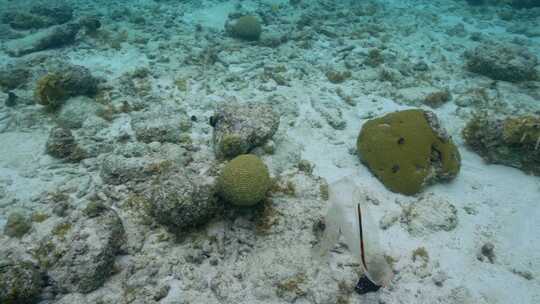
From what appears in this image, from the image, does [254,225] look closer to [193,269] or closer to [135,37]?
[193,269]

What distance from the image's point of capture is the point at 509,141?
5.63 meters

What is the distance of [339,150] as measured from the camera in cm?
624

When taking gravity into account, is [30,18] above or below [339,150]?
above

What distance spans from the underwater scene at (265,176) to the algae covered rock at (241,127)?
0.09ft

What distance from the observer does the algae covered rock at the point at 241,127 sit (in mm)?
5379

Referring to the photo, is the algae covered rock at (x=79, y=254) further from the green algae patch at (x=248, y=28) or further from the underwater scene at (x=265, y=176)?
the green algae patch at (x=248, y=28)

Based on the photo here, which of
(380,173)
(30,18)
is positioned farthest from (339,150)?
(30,18)

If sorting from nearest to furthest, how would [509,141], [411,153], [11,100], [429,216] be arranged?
[429,216]
[411,153]
[509,141]
[11,100]

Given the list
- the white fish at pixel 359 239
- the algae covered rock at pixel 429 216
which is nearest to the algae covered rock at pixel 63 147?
the white fish at pixel 359 239

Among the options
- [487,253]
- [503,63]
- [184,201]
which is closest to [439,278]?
[487,253]

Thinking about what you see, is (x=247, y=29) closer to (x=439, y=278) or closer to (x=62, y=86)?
(x=62, y=86)

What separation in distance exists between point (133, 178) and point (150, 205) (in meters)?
0.78

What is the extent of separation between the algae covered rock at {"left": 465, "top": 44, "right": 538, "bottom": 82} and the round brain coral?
329 inches

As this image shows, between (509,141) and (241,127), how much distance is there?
496 centimetres
